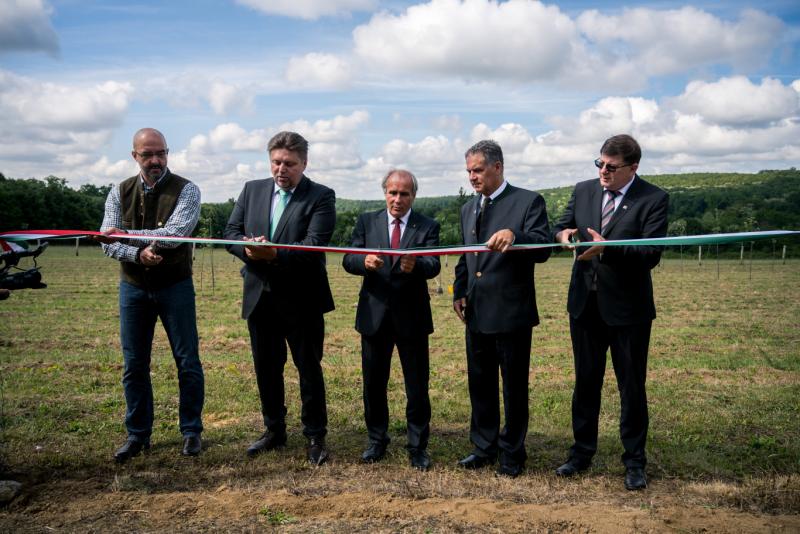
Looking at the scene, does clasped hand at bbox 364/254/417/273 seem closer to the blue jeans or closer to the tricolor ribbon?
the tricolor ribbon

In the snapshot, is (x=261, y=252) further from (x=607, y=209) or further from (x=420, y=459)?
(x=607, y=209)

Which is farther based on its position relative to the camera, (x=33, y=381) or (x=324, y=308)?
(x=33, y=381)

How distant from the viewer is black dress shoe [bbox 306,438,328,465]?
5.25 m

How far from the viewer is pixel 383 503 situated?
4293mm

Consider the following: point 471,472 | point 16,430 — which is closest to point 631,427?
point 471,472

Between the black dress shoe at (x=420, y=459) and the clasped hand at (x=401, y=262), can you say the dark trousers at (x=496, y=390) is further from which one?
the clasped hand at (x=401, y=262)

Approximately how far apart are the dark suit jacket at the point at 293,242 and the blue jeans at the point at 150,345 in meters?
0.59

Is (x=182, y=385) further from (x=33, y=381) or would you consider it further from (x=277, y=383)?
(x=33, y=381)

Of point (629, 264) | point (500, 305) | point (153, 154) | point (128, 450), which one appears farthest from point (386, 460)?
point (153, 154)

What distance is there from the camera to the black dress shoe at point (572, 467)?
5008 mm

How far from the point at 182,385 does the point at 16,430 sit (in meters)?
1.82

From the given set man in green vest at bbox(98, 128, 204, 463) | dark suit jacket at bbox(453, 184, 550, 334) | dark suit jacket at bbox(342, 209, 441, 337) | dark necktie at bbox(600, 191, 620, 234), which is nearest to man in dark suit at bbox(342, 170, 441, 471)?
dark suit jacket at bbox(342, 209, 441, 337)

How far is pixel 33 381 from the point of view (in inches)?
322

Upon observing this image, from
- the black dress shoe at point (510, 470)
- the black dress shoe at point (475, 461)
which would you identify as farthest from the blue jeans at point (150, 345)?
the black dress shoe at point (510, 470)
